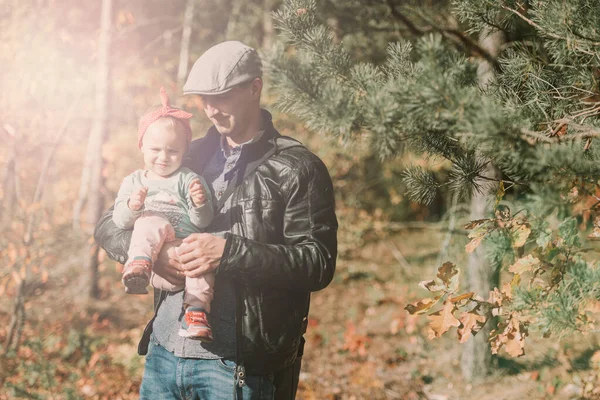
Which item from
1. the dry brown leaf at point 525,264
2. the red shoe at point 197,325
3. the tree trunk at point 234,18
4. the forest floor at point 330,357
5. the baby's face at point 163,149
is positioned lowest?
the forest floor at point 330,357

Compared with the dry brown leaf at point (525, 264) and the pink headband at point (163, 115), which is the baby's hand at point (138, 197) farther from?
the dry brown leaf at point (525, 264)

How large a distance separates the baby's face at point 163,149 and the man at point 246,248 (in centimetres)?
11

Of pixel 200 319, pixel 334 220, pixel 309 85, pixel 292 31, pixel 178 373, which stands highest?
pixel 292 31

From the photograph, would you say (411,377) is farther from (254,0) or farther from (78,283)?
(254,0)

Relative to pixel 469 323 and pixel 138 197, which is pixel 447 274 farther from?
pixel 138 197

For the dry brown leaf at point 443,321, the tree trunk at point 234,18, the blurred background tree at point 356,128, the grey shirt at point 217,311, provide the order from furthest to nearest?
the tree trunk at point 234,18 → the dry brown leaf at point 443,321 → the grey shirt at point 217,311 → the blurred background tree at point 356,128

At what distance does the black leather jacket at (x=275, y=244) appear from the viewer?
65.7 inches

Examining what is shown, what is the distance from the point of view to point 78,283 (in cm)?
553

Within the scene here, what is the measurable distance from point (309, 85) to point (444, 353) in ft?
11.9

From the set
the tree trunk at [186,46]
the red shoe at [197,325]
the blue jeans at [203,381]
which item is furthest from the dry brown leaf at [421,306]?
the tree trunk at [186,46]

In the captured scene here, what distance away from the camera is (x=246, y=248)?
1.65 m

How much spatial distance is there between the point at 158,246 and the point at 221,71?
A: 63cm

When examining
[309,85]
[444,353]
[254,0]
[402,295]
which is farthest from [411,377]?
[254,0]

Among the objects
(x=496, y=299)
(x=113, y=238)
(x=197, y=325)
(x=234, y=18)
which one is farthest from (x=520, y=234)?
(x=234, y=18)
